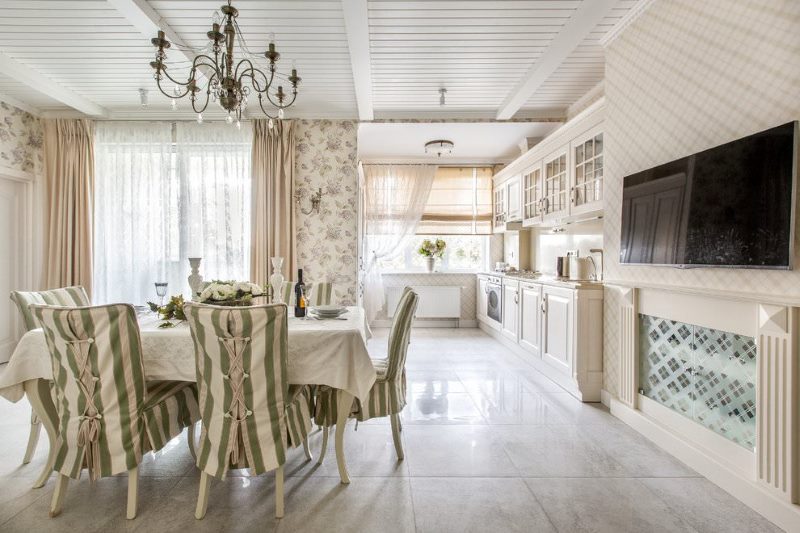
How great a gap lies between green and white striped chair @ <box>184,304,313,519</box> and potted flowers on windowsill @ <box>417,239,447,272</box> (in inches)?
196

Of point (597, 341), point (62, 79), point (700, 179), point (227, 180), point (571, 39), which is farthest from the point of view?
point (227, 180)

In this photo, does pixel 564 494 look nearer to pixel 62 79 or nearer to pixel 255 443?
pixel 255 443

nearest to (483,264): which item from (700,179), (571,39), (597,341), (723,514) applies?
(597,341)

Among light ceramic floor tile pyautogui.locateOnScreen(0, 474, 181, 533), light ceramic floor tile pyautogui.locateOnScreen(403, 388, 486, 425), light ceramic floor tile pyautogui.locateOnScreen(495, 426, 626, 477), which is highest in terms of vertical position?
light ceramic floor tile pyautogui.locateOnScreen(403, 388, 486, 425)

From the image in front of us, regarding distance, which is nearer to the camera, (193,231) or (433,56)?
(433,56)

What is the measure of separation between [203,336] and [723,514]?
2333 mm

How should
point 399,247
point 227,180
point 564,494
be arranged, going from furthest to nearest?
1. point 399,247
2. point 227,180
3. point 564,494

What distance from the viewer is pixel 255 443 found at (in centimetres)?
176

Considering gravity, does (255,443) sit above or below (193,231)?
below

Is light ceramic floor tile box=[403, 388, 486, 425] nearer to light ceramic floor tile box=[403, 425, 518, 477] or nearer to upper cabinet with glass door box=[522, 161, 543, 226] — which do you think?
light ceramic floor tile box=[403, 425, 518, 477]

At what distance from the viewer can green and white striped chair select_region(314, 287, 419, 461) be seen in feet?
7.16

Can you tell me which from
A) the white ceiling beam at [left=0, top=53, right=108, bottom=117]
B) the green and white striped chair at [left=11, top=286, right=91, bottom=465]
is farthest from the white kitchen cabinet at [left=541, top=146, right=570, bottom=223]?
the white ceiling beam at [left=0, top=53, right=108, bottom=117]

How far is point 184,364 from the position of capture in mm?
1992

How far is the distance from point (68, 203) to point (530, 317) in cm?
507
